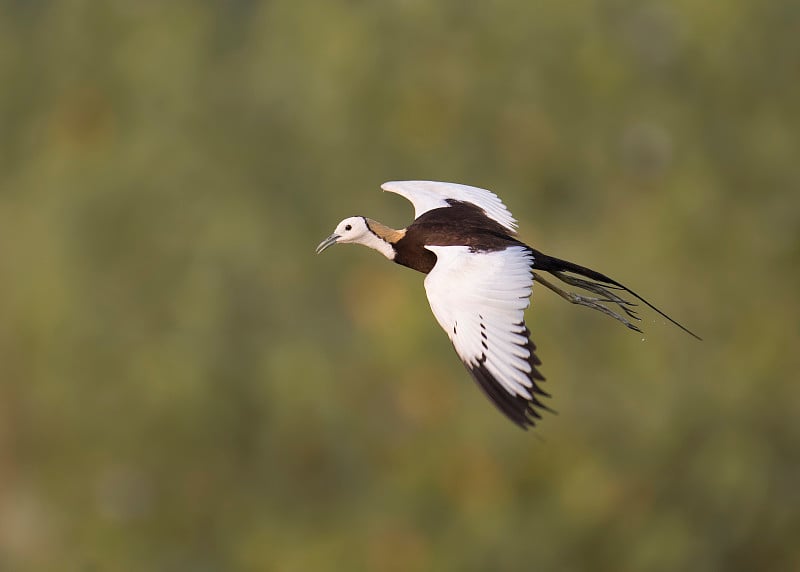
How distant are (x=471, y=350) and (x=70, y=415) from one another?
3015 cm

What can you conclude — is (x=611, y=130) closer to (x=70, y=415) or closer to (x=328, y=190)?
(x=328, y=190)

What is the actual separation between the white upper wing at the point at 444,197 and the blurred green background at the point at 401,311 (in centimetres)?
1925

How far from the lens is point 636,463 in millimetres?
36906

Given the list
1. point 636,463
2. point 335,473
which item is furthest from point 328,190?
point 636,463

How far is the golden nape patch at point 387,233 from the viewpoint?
12.3m

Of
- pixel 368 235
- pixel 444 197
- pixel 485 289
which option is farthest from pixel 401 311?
pixel 485 289

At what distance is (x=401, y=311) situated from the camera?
36250 millimetres

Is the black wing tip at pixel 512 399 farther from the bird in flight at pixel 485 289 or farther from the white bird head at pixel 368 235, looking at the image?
the white bird head at pixel 368 235

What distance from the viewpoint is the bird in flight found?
10.2m

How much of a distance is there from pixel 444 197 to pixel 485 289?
302cm

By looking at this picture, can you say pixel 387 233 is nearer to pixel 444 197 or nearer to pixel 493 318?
pixel 444 197

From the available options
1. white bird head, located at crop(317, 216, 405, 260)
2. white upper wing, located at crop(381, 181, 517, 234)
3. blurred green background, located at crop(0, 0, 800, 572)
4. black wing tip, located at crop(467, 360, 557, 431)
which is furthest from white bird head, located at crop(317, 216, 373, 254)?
blurred green background, located at crop(0, 0, 800, 572)

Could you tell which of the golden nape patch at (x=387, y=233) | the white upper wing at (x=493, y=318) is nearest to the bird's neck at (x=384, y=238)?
the golden nape patch at (x=387, y=233)

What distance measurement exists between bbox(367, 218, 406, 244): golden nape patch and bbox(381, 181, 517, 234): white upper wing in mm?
698
